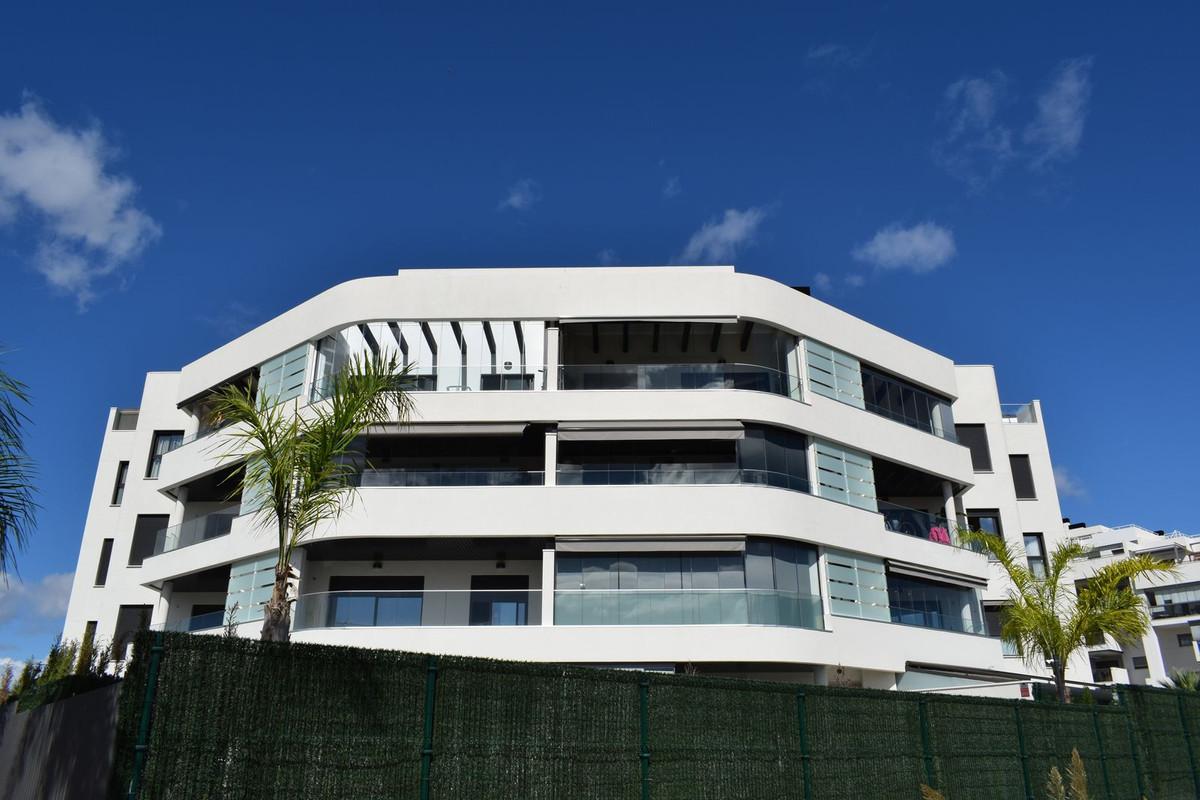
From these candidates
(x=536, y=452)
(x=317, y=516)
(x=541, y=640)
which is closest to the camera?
(x=317, y=516)

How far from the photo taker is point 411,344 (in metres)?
25.7

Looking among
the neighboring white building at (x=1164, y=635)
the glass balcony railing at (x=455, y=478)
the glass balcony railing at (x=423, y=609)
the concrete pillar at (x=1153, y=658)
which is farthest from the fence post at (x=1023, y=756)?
the concrete pillar at (x=1153, y=658)

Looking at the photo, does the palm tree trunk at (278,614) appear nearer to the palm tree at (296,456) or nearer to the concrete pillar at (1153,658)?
the palm tree at (296,456)

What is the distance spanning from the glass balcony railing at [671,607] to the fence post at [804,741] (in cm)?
1105

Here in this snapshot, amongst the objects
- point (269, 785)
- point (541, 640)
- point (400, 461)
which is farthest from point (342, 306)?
point (269, 785)

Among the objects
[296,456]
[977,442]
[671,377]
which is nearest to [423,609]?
[671,377]

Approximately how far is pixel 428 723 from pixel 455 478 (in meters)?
15.8

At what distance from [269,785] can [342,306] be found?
19.5 metres

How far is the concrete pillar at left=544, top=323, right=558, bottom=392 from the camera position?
25234mm

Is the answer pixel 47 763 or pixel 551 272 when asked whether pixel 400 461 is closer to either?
pixel 551 272

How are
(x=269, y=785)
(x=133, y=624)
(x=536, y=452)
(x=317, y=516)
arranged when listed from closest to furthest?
(x=269, y=785), (x=317, y=516), (x=536, y=452), (x=133, y=624)

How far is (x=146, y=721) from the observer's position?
6.97 m

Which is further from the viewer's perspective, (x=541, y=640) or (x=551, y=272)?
(x=551, y=272)

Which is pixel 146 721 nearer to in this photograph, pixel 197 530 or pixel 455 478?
pixel 455 478
